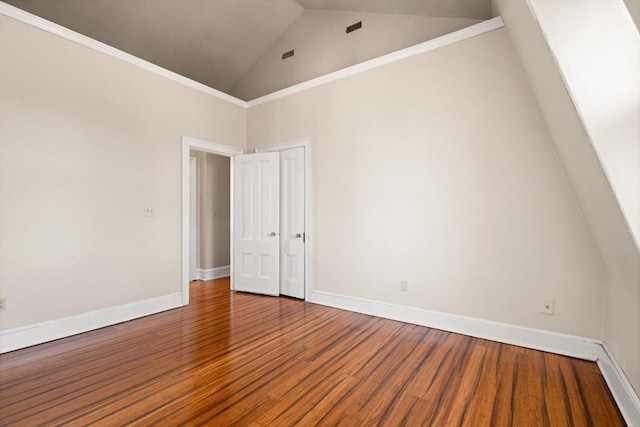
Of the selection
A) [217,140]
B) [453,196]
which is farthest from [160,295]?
[453,196]

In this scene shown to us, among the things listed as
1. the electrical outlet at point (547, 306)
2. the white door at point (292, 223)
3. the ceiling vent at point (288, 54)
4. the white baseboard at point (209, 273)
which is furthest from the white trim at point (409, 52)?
the white baseboard at point (209, 273)

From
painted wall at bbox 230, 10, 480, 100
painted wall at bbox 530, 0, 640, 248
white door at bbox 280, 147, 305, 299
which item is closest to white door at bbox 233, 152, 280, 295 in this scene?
white door at bbox 280, 147, 305, 299

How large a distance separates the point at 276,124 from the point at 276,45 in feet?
5.51

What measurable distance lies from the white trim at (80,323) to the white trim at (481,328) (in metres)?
2.14

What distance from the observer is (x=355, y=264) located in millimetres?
3723

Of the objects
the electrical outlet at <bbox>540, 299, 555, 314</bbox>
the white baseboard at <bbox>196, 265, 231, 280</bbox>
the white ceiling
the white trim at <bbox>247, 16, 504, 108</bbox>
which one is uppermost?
the white ceiling

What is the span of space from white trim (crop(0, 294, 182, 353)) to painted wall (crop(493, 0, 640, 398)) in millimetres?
4255

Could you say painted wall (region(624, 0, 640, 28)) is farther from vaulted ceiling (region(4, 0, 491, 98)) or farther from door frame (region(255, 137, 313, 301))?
door frame (region(255, 137, 313, 301))

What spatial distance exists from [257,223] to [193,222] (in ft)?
5.65

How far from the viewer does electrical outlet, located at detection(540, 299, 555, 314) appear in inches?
102

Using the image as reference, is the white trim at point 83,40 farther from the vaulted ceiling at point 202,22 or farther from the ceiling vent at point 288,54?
the ceiling vent at point 288,54

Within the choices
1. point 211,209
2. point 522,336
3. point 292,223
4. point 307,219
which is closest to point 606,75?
point 522,336

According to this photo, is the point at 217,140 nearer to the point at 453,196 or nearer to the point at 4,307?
the point at 4,307

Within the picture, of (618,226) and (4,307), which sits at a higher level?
(618,226)
